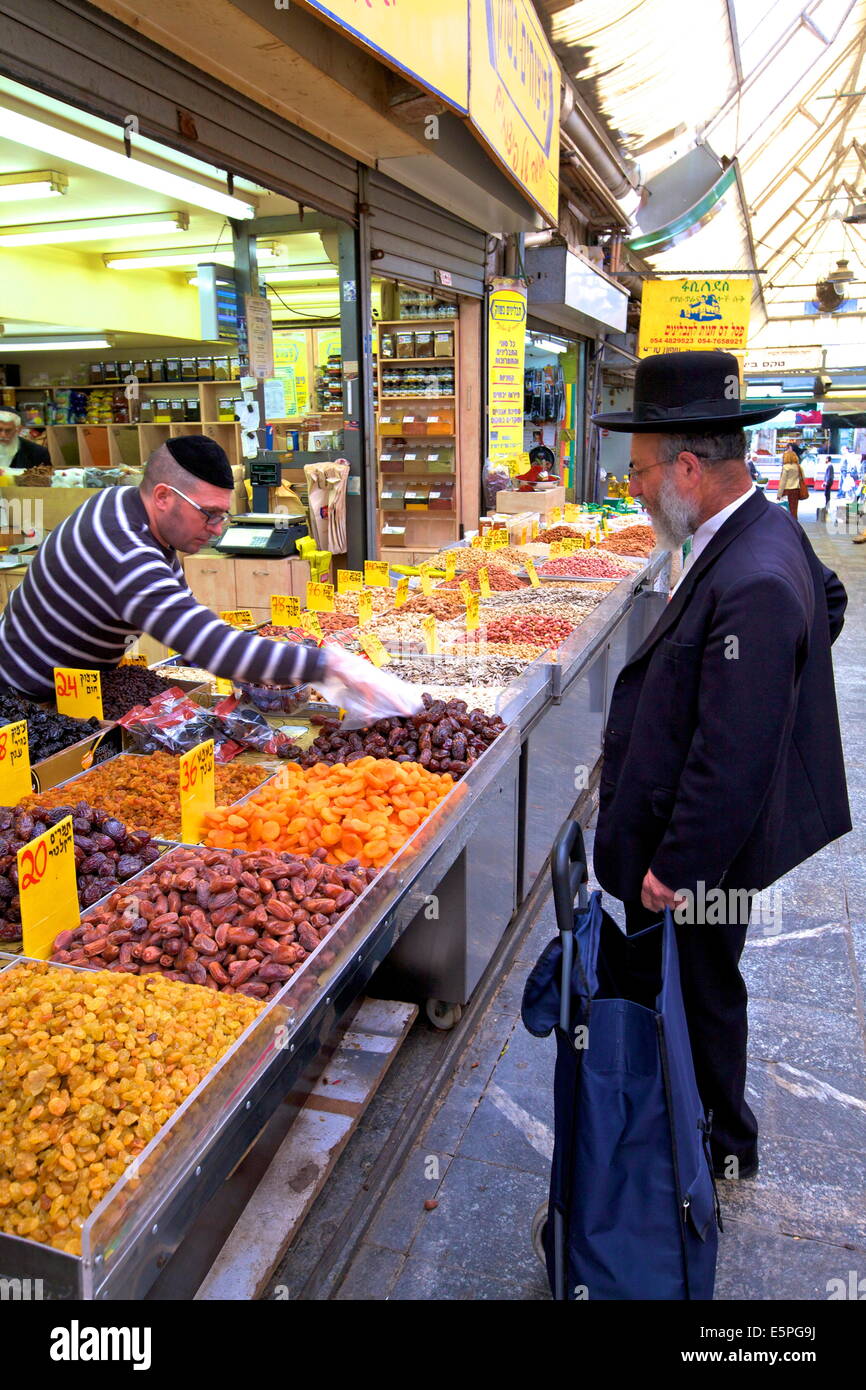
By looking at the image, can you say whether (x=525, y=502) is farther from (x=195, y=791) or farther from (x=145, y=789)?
(x=195, y=791)

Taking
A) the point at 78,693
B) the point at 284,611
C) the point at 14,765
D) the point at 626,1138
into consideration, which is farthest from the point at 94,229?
the point at 626,1138

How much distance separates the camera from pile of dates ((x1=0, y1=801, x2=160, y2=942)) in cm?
203

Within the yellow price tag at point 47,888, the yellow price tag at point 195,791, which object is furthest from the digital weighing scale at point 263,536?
the yellow price tag at point 47,888

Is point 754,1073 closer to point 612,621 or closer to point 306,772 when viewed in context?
point 306,772

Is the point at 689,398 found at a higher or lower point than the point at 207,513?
higher

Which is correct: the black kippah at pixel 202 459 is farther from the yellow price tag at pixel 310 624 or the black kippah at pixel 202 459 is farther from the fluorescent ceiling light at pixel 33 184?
the fluorescent ceiling light at pixel 33 184

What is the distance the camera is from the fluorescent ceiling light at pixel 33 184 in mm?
6637

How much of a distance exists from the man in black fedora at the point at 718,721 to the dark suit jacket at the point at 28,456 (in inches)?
298

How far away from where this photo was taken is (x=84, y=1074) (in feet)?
4.92

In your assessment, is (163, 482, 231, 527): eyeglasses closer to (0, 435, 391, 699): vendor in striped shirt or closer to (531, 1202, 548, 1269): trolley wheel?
(0, 435, 391, 699): vendor in striped shirt

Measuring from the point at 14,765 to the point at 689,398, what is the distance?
1998mm
